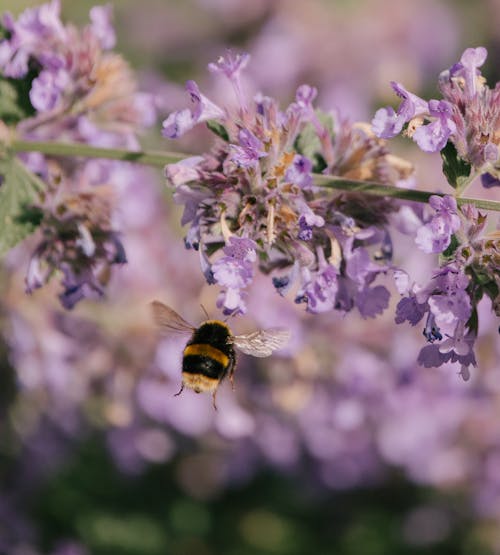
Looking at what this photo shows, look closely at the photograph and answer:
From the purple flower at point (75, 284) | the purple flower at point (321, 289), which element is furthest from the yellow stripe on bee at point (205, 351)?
the purple flower at point (321, 289)

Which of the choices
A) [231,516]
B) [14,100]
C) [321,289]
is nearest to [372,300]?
[321,289]

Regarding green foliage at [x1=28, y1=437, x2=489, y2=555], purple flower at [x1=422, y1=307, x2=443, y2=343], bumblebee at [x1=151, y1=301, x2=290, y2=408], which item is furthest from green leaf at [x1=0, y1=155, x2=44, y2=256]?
green foliage at [x1=28, y1=437, x2=489, y2=555]

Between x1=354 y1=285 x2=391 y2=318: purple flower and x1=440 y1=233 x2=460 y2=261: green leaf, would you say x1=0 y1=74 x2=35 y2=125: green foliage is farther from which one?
x1=440 y1=233 x2=460 y2=261: green leaf

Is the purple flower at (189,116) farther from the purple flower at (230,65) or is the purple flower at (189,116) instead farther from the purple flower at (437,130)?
the purple flower at (437,130)

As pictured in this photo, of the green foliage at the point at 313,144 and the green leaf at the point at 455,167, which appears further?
the green foliage at the point at 313,144

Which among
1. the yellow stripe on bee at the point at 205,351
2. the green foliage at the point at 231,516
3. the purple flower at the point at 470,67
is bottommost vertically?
the green foliage at the point at 231,516

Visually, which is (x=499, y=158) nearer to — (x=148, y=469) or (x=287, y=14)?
(x=148, y=469)
